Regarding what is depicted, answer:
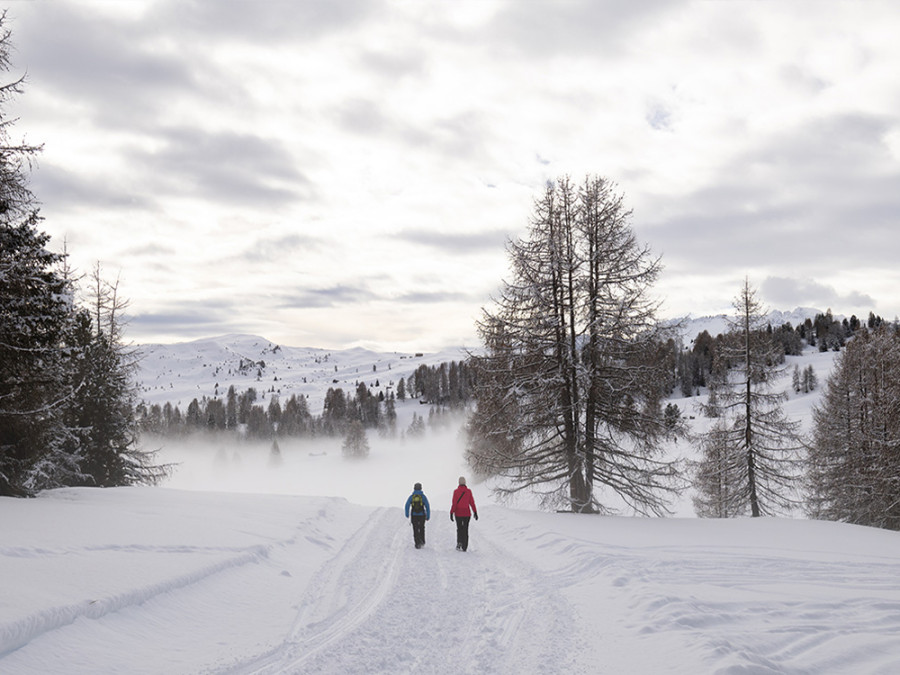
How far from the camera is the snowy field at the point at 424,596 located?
5.54m

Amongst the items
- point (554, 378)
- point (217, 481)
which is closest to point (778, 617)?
point (554, 378)

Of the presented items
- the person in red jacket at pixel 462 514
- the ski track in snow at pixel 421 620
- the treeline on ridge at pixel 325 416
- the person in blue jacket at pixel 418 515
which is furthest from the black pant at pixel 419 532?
the treeline on ridge at pixel 325 416

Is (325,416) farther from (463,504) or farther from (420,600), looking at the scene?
(420,600)

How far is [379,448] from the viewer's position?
405ft

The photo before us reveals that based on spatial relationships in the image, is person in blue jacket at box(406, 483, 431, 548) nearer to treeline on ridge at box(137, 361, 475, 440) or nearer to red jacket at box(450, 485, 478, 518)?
red jacket at box(450, 485, 478, 518)

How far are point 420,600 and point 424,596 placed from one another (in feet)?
0.80

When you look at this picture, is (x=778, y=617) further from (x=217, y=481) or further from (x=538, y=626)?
(x=217, y=481)

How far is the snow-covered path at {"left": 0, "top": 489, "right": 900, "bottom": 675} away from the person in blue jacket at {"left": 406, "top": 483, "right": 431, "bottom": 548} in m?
0.36

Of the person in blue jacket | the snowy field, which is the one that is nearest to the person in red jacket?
the snowy field

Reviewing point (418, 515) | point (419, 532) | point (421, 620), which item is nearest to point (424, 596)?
point (421, 620)

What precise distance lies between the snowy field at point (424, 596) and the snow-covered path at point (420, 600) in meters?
0.03

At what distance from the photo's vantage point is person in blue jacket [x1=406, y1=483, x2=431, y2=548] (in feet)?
41.0

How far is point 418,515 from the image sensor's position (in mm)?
12742

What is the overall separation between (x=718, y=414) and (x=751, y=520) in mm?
8176
